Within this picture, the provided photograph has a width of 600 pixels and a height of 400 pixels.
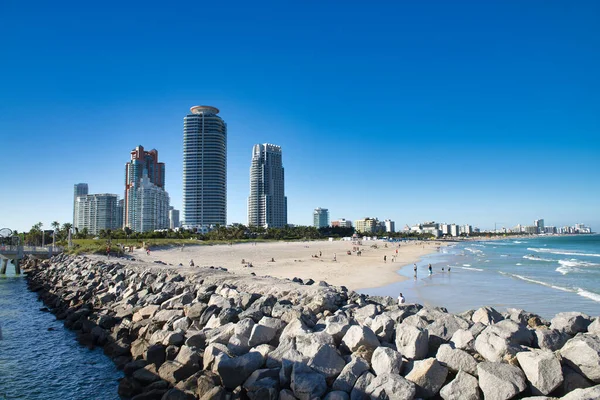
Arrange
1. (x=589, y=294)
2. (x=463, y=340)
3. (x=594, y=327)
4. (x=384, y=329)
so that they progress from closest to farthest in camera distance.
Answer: (x=463, y=340), (x=594, y=327), (x=384, y=329), (x=589, y=294)

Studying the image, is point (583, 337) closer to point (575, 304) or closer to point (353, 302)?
point (353, 302)

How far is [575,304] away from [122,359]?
20497 mm

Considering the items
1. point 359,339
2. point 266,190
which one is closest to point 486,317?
point 359,339

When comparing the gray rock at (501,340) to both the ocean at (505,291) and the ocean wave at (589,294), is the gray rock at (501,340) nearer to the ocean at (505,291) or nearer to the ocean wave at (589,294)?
the ocean at (505,291)

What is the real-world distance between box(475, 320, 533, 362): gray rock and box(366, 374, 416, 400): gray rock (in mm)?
1719

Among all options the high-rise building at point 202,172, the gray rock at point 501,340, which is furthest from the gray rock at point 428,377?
the high-rise building at point 202,172

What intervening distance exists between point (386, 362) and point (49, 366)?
10.4m

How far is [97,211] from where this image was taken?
171 m

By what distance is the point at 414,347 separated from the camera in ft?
24.6

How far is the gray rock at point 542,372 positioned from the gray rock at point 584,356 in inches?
19.8

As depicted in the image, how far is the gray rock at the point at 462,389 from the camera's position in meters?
6.17

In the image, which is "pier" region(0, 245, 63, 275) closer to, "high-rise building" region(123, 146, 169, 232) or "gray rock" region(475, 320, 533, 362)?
"gray rock" region(475, 320, 533, 362)

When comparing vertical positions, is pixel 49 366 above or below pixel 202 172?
below

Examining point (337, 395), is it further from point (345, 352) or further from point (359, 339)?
point (345, 352)
